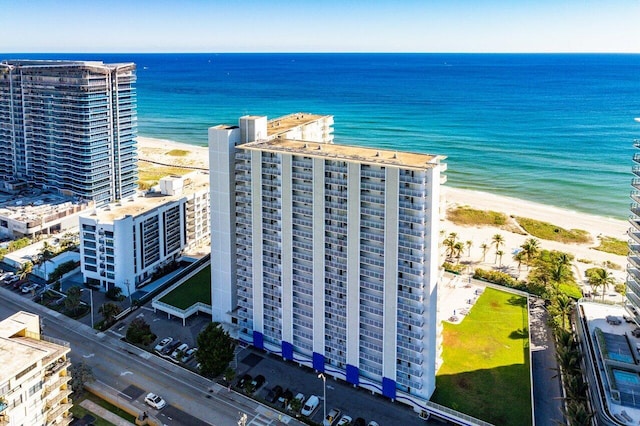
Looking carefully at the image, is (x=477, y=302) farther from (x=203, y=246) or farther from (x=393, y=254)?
(x=203, y=246)

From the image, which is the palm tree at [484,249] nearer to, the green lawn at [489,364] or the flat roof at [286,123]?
the green lawn at [489,364]

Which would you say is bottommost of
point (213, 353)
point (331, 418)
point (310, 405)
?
point (331, 418)

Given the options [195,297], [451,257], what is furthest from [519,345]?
[195,297]

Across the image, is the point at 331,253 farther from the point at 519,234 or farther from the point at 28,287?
the point at 519,234

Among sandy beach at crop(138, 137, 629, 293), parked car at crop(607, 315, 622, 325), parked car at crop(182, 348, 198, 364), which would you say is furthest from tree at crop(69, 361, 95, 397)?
parked car at crop(607, 315, 622, 325)

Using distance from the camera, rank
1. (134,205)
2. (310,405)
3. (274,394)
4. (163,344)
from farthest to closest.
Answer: (134,205), (163,344), (274,394), (310,405)

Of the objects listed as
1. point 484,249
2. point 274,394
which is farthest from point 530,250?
point 274,394
